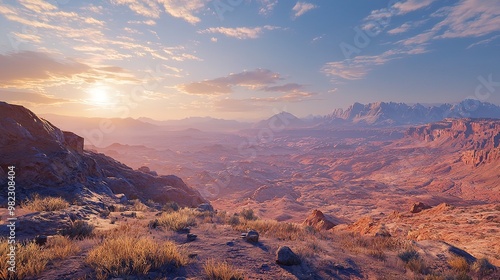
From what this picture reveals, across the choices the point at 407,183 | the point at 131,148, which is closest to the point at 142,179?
the point at 407,183

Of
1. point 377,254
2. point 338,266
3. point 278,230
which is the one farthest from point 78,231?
point 377,254

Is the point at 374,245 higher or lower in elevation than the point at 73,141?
lower

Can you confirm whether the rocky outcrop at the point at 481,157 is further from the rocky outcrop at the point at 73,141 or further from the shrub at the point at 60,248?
the shrub at the point at 60,248

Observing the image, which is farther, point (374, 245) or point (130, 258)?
point (374, 245)

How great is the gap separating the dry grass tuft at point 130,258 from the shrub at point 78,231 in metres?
2.62

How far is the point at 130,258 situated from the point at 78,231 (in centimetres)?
415

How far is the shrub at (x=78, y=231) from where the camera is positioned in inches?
324

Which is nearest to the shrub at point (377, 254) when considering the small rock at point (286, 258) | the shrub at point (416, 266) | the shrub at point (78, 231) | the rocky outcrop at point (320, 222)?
the shrub at point (416, 266)

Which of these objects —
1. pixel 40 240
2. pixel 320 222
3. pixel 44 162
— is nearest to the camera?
pixel 40 240

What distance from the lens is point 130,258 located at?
18.5 feet

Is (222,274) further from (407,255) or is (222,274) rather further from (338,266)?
(407,255)

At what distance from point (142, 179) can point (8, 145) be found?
14937mm

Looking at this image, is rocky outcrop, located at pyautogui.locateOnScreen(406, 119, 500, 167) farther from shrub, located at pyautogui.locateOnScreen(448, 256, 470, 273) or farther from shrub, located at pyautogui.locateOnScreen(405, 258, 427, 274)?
shrub, located at pyautogui.locateOnScreen(405, 258, 427, 274)

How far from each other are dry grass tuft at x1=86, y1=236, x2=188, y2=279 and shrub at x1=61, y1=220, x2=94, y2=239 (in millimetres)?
2621
